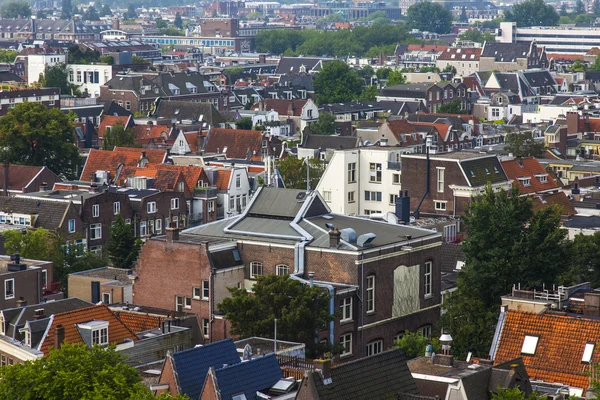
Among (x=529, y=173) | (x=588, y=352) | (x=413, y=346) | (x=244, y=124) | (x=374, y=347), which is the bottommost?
(x=374, y=347)

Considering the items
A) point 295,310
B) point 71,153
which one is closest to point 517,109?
point 71,153

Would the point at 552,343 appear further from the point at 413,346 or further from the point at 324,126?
the point at 324,126

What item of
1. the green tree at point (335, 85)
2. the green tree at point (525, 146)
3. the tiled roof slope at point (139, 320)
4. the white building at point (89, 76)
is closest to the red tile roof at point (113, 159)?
the green tree at point (525, 146)

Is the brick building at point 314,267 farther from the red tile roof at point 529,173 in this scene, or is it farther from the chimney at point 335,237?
the red tile roof at point 529,173

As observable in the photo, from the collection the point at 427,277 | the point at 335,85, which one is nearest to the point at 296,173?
A: the point at 427,277

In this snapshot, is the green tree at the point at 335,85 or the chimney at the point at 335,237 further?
the green tree at the point at 335,85

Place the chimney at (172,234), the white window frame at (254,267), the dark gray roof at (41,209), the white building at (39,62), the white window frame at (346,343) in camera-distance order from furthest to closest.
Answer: the white building at (39,62) → the dark gray roof at (41,209) → the white window frame at (254,267) → the chimney at (172,234) → the white window frame at (346,343)

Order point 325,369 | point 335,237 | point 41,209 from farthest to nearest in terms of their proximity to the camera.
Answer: point 41,209 → point 335,237 → point 325,369
